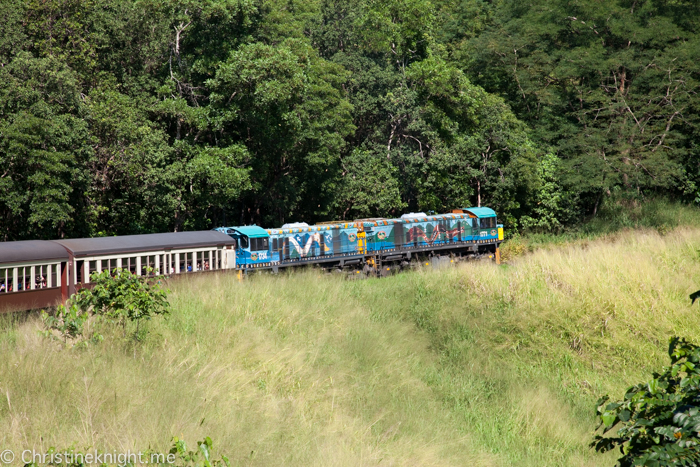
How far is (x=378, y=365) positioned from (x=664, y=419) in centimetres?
856

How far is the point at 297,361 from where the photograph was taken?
424 inches

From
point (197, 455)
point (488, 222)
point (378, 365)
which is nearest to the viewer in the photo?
point (197, 455)

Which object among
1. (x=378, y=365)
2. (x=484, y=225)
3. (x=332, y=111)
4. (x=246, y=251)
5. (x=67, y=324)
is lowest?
(x=378, y=365)

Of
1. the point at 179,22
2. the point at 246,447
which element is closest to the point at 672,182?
the point at 179,22

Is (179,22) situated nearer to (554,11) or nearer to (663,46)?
(554,11)

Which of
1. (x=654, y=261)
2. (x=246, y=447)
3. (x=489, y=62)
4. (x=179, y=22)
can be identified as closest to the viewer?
(x=246, y=447)

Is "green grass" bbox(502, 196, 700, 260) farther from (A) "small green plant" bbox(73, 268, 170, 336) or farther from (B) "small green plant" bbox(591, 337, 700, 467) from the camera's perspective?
(B) "small green plant" bbox(591, 337, 700, 467)

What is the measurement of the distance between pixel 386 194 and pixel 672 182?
18.3 m

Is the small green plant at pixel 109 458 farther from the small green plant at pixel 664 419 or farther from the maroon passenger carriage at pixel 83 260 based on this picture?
the maroon passenger carriage at pixel 83 260

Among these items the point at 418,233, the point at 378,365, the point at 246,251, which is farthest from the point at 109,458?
the point at 418,233

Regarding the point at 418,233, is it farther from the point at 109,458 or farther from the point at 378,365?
the point at 109,458

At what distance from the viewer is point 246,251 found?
2439cm

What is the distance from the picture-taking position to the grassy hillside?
7312 millimetres

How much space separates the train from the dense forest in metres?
4.82
